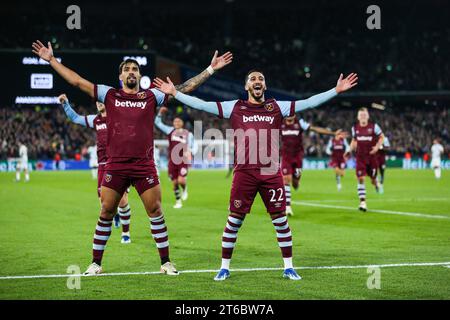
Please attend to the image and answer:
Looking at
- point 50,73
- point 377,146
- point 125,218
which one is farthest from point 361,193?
point 50,73

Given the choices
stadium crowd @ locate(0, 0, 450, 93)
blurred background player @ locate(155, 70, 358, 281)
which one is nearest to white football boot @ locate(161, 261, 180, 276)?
blurred background player @ locate(155, 70, 358, 281)

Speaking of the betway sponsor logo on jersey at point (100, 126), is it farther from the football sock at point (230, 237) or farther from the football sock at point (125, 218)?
the football sock at point (230, 237)

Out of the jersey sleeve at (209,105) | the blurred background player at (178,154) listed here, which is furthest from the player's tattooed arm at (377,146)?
the jersey sleeve at (209,105)

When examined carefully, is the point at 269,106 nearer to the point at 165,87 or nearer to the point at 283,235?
the point at 165,87

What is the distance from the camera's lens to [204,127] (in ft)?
197

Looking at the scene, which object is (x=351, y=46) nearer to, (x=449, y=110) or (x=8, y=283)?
(x=449, y=110)

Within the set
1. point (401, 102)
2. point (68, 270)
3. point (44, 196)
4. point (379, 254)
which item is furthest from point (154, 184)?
point (401, 102)

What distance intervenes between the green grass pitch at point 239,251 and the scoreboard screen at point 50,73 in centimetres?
1114

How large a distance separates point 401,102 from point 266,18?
16.0 meters

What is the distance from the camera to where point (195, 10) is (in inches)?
2645

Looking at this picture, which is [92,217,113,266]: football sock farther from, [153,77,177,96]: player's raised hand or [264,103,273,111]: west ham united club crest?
[264,103,273,111]: west ham united club crest

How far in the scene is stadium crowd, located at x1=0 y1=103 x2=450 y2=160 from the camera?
54281mm

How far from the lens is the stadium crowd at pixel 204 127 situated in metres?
54.3

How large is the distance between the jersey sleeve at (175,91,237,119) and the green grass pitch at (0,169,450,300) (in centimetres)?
218
